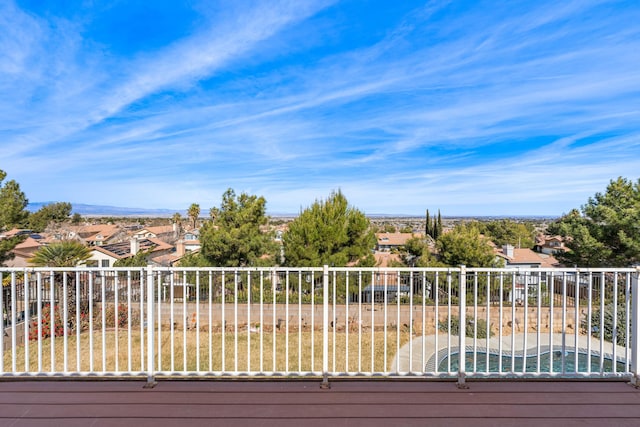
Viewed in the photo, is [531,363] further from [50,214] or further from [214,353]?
[50,214]

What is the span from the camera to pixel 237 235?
574 inches

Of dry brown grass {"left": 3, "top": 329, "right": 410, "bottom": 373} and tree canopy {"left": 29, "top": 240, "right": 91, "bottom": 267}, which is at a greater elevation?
tree canopy {"left": 29, "top": 240, "right": 91, "bottom": 267}

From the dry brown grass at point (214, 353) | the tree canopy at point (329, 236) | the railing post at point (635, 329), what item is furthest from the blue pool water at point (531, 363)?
the tree canopy at point (329, 236)

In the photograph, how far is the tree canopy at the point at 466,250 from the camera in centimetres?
1523

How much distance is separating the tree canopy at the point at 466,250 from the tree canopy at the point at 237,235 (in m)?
8.45

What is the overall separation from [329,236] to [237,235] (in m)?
4.00

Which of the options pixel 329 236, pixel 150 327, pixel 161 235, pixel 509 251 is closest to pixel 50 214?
pixel 161 235

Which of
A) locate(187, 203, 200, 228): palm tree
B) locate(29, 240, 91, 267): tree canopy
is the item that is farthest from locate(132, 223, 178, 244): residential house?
locate(29, 240, 91, 267): tree canopy

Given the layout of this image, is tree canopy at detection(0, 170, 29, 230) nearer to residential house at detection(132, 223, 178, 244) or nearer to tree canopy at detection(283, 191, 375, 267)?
tree canopy at detection(283, 191, 375, 267)
